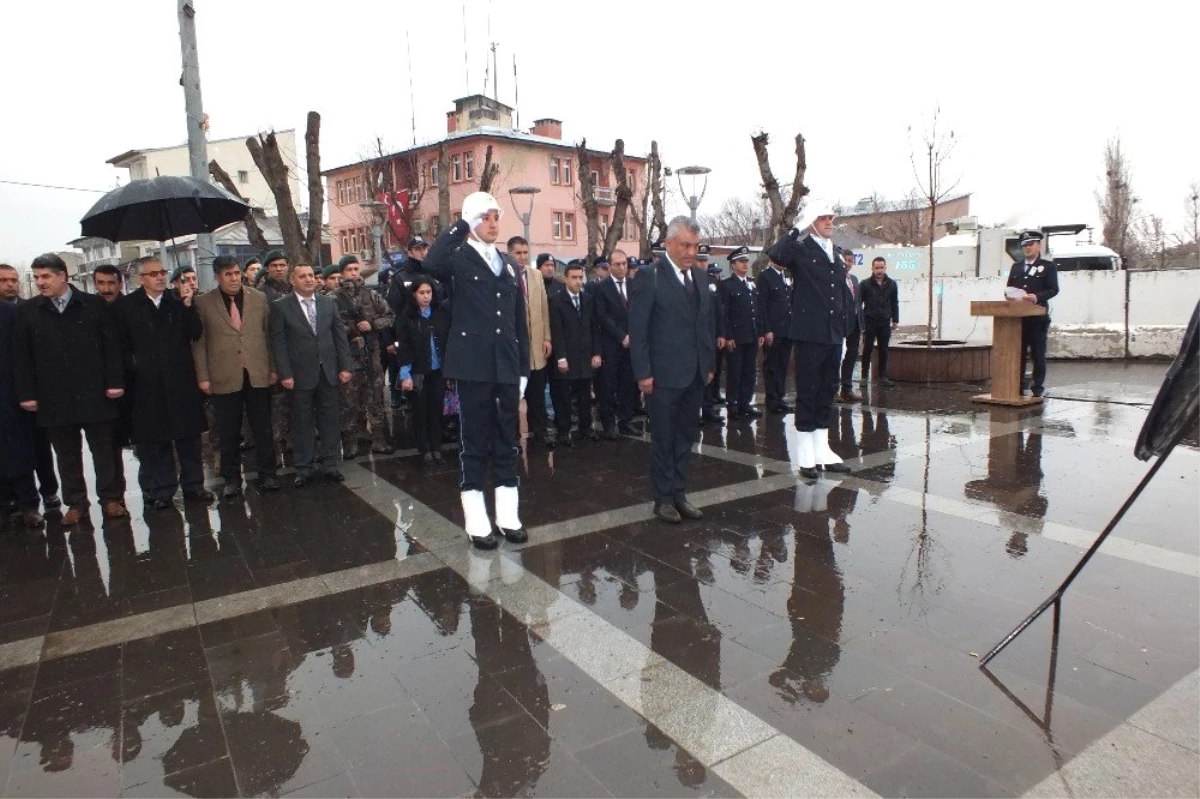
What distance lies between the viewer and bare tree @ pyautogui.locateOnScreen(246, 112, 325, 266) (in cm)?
1442

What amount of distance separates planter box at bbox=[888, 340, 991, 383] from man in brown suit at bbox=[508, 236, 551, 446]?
20.1 ft

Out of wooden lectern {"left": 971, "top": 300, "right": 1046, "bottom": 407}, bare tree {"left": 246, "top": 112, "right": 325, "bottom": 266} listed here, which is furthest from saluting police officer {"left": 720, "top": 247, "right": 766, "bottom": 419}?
bare tree {"left": 246, "top": 112, "right": 325, "bottom": 266}

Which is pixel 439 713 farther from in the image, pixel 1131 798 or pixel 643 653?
pixel 1131 798

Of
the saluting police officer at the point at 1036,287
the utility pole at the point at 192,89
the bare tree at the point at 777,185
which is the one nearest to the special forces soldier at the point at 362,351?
the utility pole at the point at 192,89

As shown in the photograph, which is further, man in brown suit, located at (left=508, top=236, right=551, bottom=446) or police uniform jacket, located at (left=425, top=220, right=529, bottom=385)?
man in brown suit, located at (left=508, top=236, right=551, bottom=446)

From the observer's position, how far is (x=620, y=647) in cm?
351

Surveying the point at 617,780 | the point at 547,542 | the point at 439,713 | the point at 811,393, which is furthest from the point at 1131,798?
the point at 811,393

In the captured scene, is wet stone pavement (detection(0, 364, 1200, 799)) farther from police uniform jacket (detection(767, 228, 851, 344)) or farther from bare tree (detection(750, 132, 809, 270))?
bare tree (detection(750, 132, 809, 270))

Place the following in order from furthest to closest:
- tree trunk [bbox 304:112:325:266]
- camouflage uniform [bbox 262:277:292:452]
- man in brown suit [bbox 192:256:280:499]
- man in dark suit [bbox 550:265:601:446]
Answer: tree trunk [bbox 304:112:325:266]
man in dark suit [bbox 550:265:601:446]
camouflage uniform [bbox 262:277:292:452]
man in brown suit [bbox 192:256:280:499]

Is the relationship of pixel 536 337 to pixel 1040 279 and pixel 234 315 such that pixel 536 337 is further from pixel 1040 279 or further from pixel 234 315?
pixel 1040 279

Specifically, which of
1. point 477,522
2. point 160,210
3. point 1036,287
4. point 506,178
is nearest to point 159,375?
point 160,210

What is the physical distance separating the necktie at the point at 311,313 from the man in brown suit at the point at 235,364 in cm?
32

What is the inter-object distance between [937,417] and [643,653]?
21.5 ft

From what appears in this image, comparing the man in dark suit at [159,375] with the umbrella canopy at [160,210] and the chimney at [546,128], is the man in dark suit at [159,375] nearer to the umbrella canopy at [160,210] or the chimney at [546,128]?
the umbrella canopy at [160,210]
